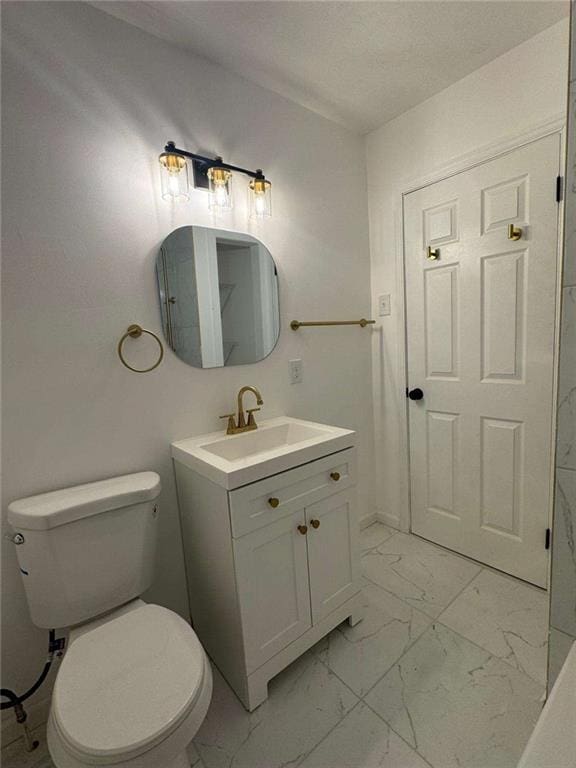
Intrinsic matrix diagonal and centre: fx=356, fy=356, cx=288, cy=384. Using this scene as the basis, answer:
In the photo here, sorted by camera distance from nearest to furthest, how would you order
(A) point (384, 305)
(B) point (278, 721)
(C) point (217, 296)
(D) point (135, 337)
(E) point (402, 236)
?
1. (B) point (278, 721)
2. (D) point (135, 337)
3. (C) point (217, 296)
4. (E) point (402, 236)
5. (A) point (384, 305)

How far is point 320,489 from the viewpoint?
137 cm

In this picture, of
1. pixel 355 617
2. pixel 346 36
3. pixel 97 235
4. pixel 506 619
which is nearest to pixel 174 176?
pixel 97 235

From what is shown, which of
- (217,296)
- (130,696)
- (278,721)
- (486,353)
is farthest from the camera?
(486,353)

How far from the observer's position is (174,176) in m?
1.37

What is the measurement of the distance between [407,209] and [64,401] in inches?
74.8

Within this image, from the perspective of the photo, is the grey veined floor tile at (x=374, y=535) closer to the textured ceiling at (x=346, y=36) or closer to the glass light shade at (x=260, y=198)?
the glass light shade at (x=260, y=198)

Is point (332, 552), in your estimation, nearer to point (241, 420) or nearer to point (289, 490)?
point (289, 490)

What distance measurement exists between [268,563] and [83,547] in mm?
591

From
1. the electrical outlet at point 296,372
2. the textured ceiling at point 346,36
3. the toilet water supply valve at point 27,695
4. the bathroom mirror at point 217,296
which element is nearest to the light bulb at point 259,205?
the bathroom mirror at point 217,296

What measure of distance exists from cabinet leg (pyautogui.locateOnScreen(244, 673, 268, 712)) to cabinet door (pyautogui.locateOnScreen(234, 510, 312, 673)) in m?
0.05

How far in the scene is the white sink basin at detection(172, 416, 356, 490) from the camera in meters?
1.16

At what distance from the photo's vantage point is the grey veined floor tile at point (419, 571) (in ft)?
5.58

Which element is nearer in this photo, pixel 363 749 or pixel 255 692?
pixel 363 749

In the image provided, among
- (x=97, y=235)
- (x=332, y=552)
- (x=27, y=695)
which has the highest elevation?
(x=97, y=235)
